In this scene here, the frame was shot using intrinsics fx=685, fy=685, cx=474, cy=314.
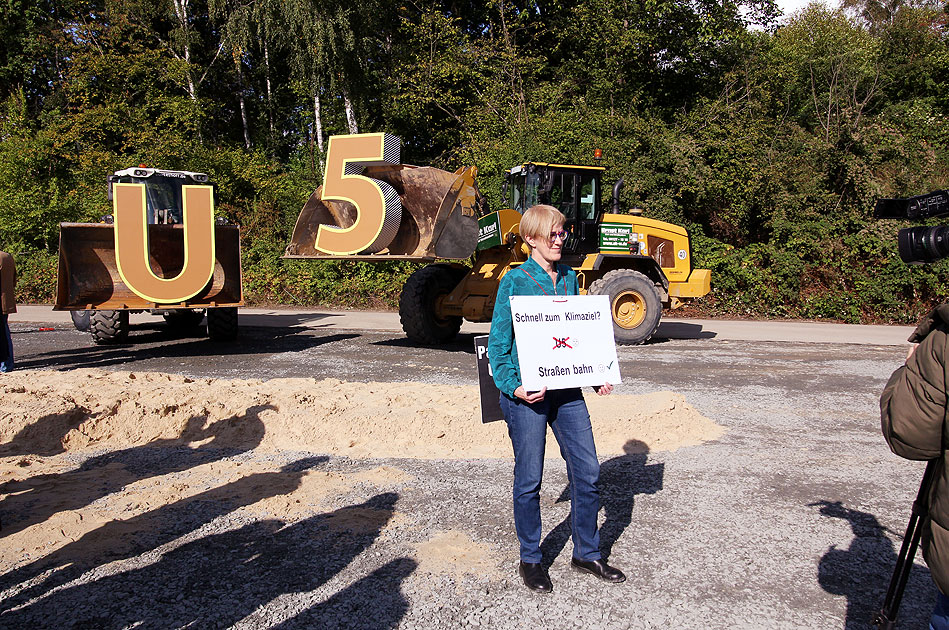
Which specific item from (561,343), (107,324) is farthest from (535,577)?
(107,324)

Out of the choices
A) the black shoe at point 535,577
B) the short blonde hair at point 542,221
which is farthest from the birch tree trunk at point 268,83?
the black shoe at point 535,577

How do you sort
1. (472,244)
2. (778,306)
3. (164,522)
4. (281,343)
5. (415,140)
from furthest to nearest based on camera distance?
(415,140), (778,306), (281,343), (472,244), (164,522)

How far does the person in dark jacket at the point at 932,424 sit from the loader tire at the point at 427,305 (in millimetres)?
9866

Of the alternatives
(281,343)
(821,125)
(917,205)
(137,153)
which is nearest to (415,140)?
(137,153)

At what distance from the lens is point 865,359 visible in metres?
11.0

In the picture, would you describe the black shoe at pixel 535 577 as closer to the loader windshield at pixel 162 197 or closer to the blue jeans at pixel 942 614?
the blue jeans at pixel 942 614

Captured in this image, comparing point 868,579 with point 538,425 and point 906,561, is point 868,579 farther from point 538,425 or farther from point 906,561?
point 538,425

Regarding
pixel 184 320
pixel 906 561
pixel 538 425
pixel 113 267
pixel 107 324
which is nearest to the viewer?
pixel 906 561

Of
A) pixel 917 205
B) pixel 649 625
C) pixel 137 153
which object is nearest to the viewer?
pixel 917 205

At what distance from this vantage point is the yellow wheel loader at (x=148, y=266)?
10.3 m

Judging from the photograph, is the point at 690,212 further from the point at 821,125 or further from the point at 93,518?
the point at 93,518

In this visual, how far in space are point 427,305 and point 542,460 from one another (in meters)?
8.74

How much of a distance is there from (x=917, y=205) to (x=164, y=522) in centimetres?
430

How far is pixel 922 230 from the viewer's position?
99.4 inches
